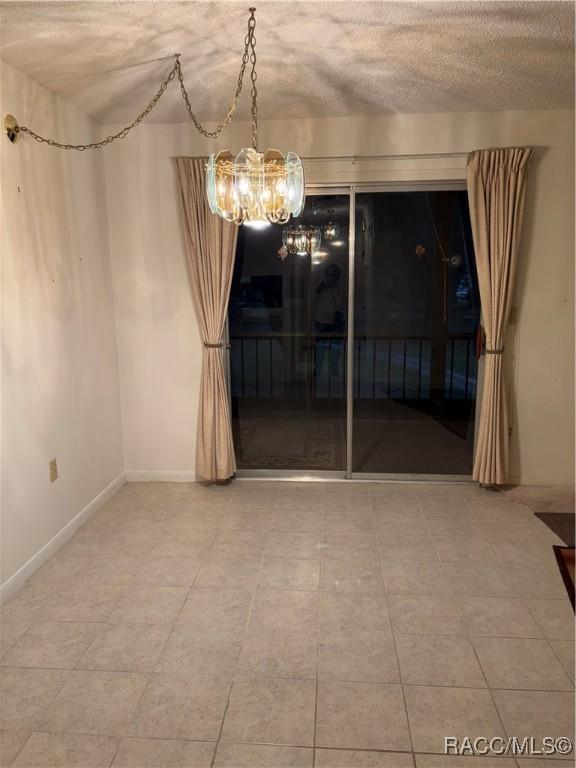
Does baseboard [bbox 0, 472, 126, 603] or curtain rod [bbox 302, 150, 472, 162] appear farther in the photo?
curtain rod [bbox 302, 150, 472, 162]

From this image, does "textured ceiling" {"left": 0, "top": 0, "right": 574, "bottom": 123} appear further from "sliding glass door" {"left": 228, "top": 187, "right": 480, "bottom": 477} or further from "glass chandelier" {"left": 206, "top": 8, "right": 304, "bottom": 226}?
"sliding glass door" {"left": 228, "top": 187, "right": 480, "bottom": 477}

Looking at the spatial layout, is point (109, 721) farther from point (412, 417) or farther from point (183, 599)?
point (412, 417)

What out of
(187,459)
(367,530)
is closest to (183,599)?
(367,530)

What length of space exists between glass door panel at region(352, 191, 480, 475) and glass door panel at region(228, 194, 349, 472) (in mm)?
191

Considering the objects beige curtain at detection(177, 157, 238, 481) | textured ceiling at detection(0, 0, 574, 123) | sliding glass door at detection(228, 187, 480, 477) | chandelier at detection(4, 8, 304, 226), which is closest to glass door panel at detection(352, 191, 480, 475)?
sliding glass door at detection(228, 187, 480, 477)

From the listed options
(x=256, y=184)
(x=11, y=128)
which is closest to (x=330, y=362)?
(x=256, y=184)

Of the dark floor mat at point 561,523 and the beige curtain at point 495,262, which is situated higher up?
the beige curtain at point 495,262

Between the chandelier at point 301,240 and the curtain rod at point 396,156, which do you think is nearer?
the curtain rod at point 396,156

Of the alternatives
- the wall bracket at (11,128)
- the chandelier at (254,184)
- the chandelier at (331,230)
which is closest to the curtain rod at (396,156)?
the chandelier at (331,230)

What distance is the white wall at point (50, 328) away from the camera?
9.56 ft

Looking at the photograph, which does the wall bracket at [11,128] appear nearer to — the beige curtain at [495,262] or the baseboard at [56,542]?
the baseboard at [56,542]

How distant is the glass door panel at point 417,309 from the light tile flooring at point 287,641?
1.06 metres

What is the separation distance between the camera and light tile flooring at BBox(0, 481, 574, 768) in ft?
6.38

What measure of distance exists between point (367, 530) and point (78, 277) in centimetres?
254
